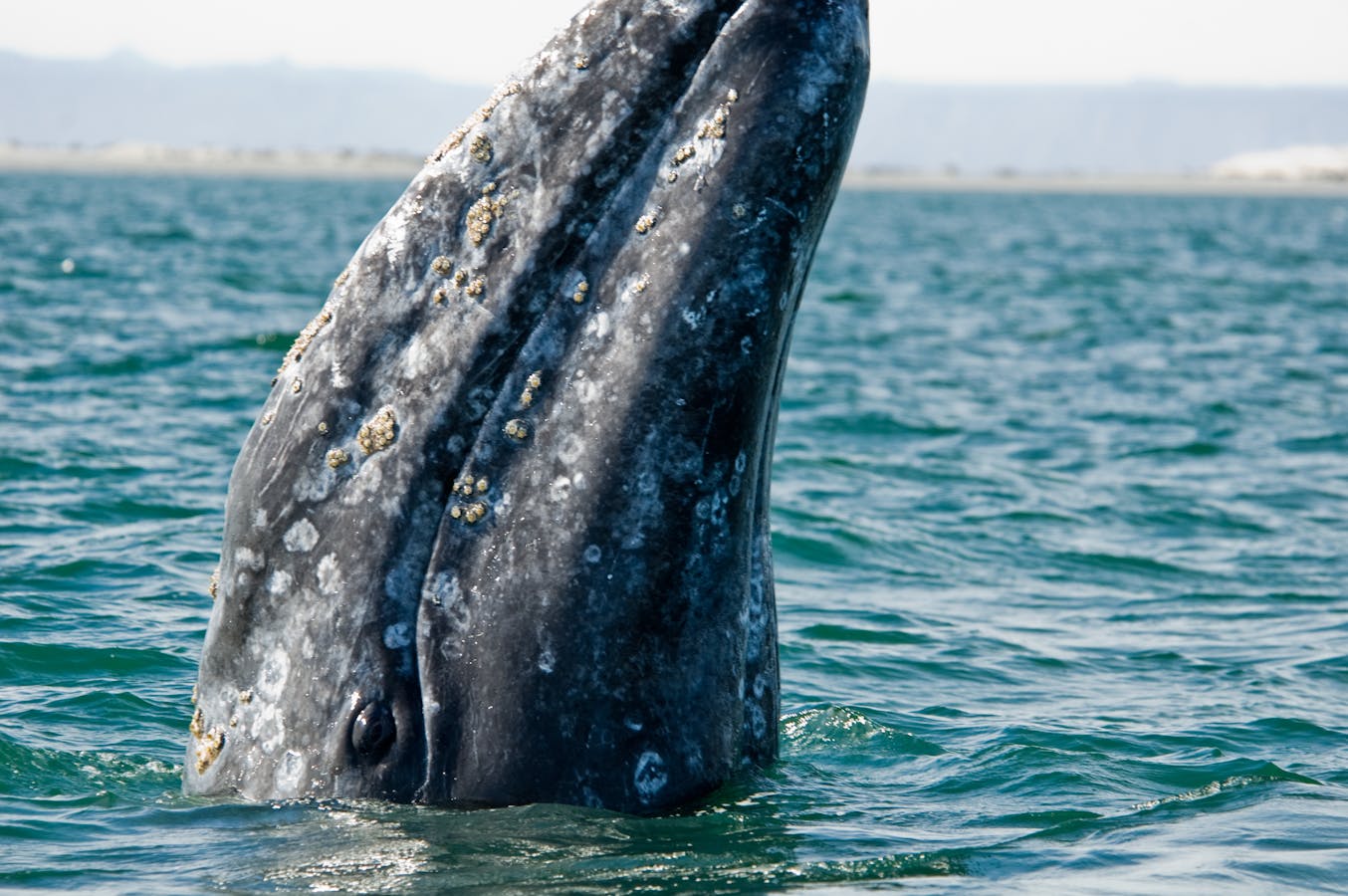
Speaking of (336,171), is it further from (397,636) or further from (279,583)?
(397,636)

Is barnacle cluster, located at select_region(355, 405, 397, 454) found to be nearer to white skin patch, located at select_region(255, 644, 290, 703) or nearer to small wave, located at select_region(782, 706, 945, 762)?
white skin patch, located at select_region(255, 644, 290, 703)

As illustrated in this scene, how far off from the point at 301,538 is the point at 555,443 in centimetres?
73

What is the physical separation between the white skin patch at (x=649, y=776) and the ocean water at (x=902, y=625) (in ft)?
0.30

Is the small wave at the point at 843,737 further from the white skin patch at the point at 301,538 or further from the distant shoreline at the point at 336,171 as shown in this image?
the distant shoreline at the point at 336,171

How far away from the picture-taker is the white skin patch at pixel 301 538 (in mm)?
4723

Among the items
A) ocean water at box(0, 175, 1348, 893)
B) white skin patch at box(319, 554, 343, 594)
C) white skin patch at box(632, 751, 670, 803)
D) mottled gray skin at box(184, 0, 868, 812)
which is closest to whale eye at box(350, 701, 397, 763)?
mottled gray skin at box(184, 0, 868, 812)

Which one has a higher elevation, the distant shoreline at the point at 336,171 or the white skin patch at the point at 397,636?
the distant shoreline at the point at 336,171

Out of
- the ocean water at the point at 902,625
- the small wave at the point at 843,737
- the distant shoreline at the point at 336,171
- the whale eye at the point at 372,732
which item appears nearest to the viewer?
the whale eye at the point at 372,732

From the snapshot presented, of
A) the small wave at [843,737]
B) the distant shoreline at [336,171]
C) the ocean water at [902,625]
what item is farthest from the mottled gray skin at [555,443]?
the distant shoreline at [336,171]

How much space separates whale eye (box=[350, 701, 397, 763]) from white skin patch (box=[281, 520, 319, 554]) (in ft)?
1.50

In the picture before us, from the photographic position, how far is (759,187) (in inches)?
186

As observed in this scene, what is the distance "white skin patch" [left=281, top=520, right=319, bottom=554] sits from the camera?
15.5ft

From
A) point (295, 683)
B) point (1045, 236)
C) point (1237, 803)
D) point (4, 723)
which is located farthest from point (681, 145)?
point (1045, 236)

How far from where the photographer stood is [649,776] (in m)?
4.73
